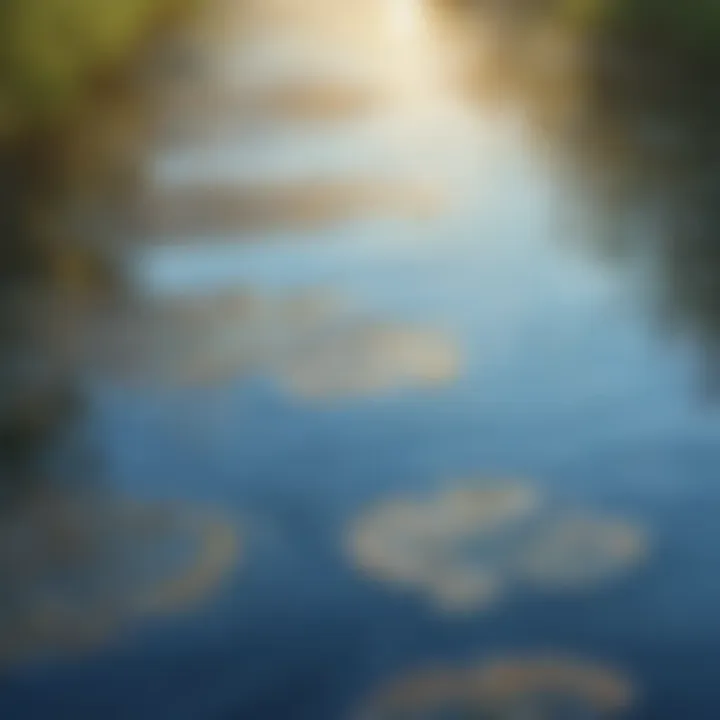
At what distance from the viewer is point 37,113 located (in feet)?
36.6

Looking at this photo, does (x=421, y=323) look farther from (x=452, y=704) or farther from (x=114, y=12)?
(x=114, y=12)

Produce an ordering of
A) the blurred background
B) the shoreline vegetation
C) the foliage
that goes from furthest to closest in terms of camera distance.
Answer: the foliage → the shoreline vegetation → the blurred background

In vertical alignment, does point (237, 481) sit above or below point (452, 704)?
above

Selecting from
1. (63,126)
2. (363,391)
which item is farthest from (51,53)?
(363,391)

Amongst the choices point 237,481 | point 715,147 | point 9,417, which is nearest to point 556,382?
point 237,481

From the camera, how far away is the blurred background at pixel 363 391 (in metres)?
5.15

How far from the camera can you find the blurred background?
515cm

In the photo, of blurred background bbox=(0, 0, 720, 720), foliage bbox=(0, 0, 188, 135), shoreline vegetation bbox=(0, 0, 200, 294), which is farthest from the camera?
foliage bbox=(0, 0, 188, 135)

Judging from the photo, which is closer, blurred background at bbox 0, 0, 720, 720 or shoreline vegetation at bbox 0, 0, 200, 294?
blurred background at bbox 0, 0, 720, 720

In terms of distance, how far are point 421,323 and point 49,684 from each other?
10.3 ft

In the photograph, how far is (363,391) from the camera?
6957 millimetres

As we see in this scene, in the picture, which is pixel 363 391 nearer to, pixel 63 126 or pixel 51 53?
pixel 63 126

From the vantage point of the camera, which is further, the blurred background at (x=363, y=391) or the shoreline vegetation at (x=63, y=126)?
the shoreline vegetation at (x=63, y=126)

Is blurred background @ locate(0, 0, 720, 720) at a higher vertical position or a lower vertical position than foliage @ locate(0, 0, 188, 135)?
lower
